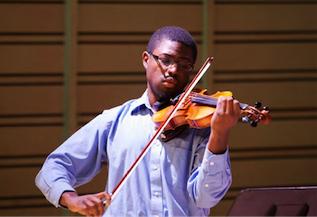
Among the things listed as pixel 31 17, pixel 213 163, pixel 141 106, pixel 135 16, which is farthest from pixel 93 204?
pixel 135 16

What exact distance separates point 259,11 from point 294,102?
0.77m

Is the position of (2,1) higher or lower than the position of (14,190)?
higher

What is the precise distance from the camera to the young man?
3.00 m

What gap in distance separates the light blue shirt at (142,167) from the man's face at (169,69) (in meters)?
0.12

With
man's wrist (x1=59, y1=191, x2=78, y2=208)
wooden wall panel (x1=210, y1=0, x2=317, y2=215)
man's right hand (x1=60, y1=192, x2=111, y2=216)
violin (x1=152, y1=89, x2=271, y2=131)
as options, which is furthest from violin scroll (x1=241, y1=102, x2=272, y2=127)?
wooden wall panel (x1=210, y1=0, x2=317, y2=215)

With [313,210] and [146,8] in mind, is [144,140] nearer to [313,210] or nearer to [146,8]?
[313,210]

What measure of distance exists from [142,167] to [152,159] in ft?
0.17

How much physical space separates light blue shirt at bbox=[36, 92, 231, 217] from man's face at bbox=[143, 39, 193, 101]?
0.12m

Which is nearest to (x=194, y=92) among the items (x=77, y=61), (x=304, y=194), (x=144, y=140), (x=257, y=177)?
(x=144, y=140)

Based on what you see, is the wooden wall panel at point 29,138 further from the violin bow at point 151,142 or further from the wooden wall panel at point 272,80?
the violin bow at point 151,142

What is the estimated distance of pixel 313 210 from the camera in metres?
2.71

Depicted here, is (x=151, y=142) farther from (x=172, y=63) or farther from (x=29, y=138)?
(x=29, y=138)

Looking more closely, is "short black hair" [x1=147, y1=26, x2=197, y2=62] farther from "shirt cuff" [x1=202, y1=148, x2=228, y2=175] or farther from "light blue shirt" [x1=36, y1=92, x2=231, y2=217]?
"shirt cuff" [x1=202, y1=148, x2=228, y2=175]

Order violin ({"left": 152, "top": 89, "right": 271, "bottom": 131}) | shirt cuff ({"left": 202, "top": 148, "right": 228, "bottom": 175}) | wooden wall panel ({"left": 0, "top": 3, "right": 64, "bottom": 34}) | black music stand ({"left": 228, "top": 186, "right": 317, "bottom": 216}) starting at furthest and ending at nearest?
wooden wall panel ({"left": 0, "top": 3, "right": 64, "bottom": 34})
violin ({"left": 152, "top": 89, "right": 271, "bottom": 131})
shirt cuff ({"left": 202, "top": 148, "right": 228, "bottom": 175})
black music stand ({"left": 228, "top": 186, "right": 317, "bottom": 216})
